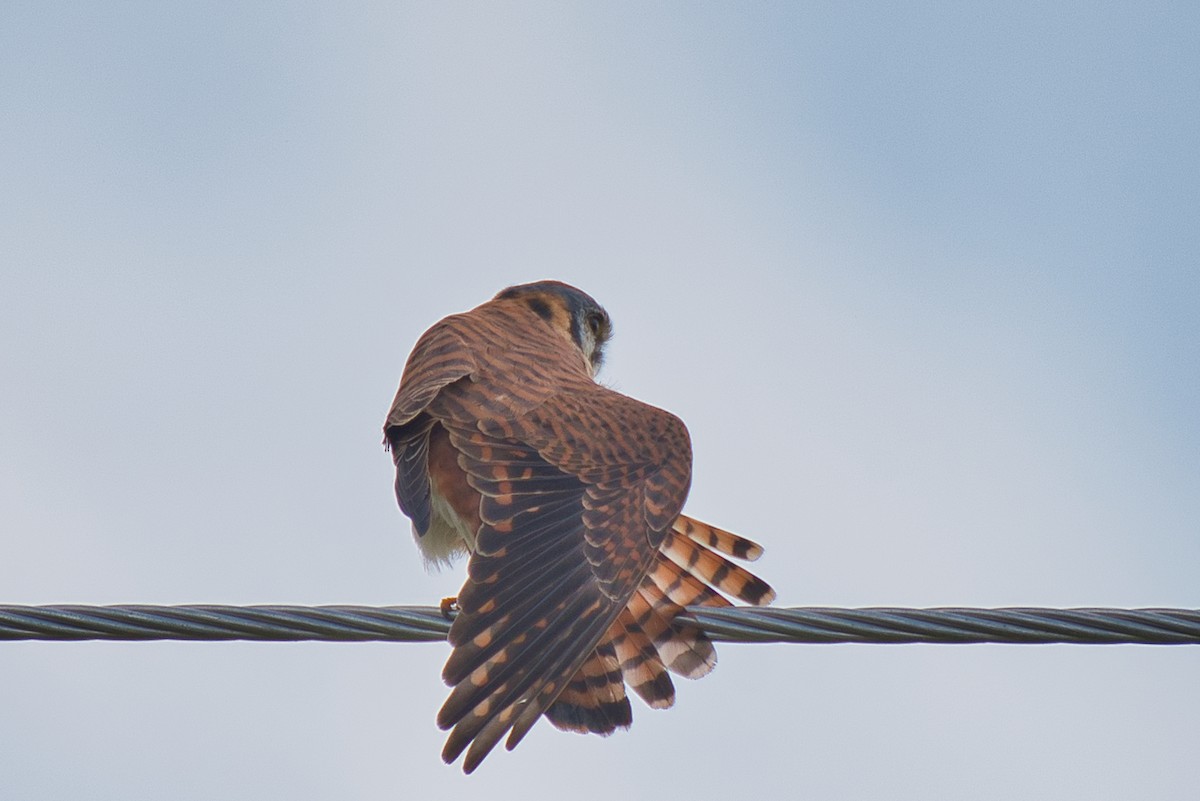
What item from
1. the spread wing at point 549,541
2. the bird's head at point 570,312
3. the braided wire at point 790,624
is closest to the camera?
the braided wire at point 790,624

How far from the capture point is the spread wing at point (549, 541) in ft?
11.8

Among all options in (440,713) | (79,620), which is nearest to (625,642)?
(440,713)

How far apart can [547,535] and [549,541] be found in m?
0.02

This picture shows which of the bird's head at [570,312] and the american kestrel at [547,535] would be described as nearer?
the american kestrel at [547,535]

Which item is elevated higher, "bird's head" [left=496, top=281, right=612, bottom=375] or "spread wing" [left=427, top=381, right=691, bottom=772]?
"bird's head" [left=496, top=281, right=612, bottom=375]

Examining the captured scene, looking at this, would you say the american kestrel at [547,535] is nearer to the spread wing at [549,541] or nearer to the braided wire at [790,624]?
the spread wing at [549,541]

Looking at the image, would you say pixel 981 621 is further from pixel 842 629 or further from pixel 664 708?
pixel 664 708

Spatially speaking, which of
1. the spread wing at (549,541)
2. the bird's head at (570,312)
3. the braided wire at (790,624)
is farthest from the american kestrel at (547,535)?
the bird's head at (570,312)

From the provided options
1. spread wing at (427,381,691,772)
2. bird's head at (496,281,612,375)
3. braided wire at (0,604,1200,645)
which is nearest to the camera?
braided wire at (0,604,1200,645)

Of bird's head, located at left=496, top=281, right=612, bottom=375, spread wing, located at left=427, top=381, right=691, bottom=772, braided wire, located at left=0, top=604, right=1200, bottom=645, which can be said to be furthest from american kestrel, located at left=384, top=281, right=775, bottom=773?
bird's head, located at left=496, top=281, right=612, bottom=375

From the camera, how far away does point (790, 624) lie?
3248 millimetres

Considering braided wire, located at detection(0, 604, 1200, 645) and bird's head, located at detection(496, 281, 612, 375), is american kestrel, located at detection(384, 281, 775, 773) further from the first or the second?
bird's head, located at detection(496, 281, 612, 375)

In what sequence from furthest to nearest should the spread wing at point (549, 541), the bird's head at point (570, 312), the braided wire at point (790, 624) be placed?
the bird's head at point (570, 312), the spread wing at point (549, 541), the braided wire at point (790, 624)

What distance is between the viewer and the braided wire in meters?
3.08
